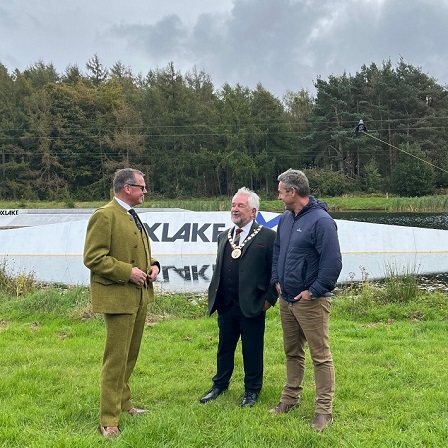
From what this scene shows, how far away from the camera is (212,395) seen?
3.69 m

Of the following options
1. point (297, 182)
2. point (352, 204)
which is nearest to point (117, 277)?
point (297, 182)

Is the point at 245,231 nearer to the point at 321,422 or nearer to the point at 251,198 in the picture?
the point at 251,198

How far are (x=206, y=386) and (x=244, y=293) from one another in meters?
0.95

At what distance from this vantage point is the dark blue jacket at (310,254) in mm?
3082

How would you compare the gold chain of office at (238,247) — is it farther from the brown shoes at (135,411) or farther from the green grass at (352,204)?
the green grass at (352,204)

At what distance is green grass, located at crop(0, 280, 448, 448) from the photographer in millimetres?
2941

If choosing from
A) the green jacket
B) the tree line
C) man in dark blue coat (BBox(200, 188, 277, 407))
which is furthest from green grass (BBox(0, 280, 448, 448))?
the tree line

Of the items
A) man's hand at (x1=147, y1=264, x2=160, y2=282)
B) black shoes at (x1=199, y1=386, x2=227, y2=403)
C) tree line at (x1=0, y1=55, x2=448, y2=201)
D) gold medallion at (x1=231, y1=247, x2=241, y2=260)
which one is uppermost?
tree line at (x1=0, y1=55, x2=448, y2=201)

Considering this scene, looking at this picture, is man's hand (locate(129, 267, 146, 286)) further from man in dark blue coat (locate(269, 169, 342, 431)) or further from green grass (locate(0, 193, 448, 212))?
green grass (locate(0, 193, 448, 212))

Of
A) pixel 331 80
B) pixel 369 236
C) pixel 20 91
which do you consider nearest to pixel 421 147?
pixel 331 80

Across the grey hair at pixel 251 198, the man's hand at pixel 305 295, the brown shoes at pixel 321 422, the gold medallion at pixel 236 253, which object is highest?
the grey hair at pixel 251 198

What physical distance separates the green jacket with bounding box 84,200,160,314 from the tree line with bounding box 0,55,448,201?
141ft

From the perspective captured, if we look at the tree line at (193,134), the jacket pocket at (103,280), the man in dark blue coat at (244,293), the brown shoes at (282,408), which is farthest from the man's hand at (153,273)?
the tree line at (193,134)

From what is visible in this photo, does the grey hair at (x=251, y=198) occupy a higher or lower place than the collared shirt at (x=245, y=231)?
higher
